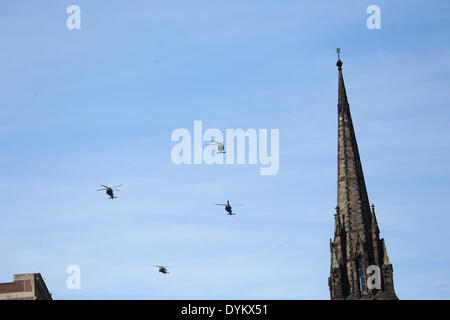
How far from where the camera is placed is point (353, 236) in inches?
4240

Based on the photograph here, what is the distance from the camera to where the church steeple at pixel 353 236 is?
104625 millimetres

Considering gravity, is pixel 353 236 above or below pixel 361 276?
above

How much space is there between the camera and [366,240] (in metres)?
107

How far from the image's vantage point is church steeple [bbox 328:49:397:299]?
10462cm

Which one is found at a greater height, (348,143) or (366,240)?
(348,143)

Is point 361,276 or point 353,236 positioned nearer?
point 361,276
